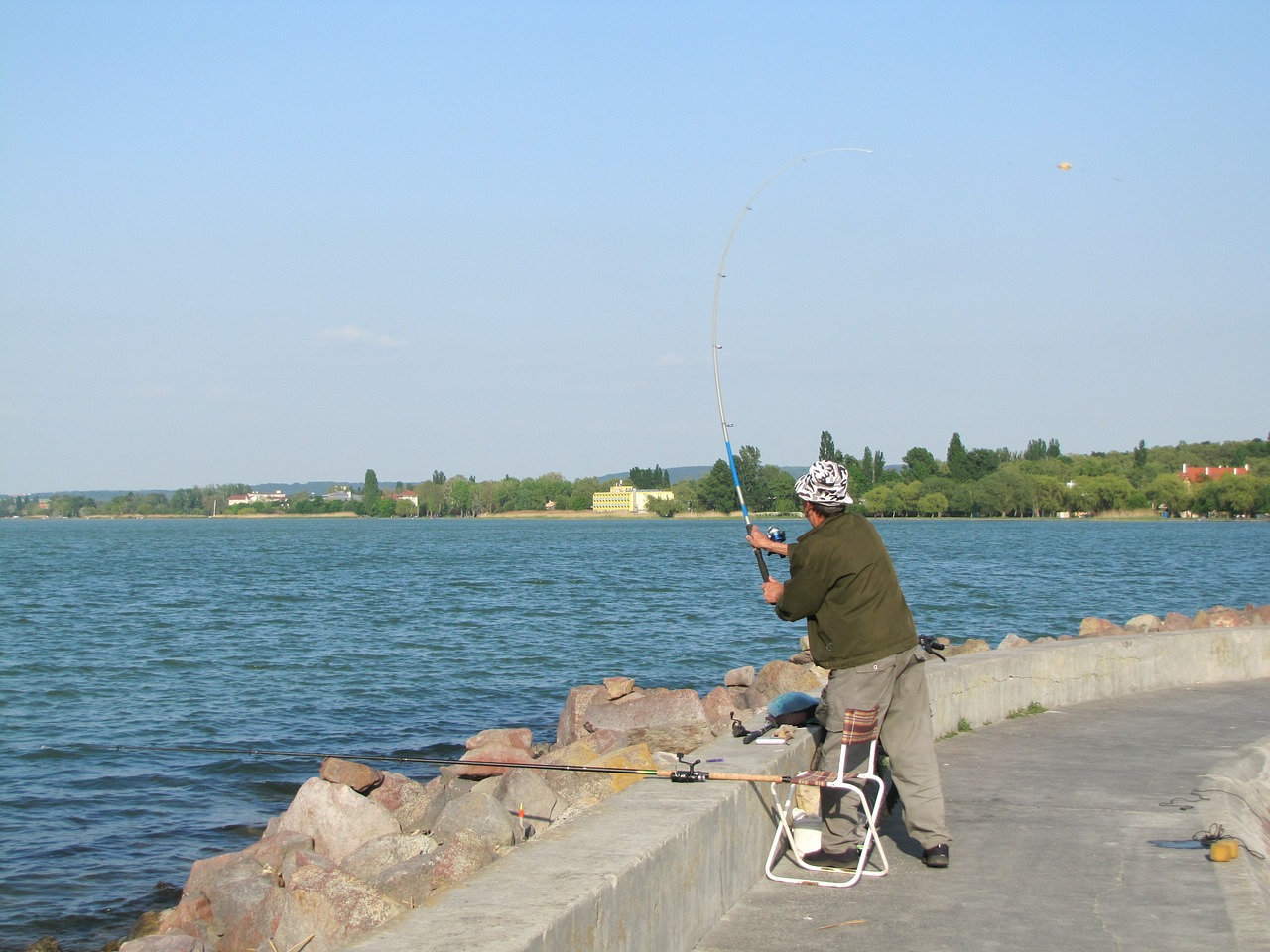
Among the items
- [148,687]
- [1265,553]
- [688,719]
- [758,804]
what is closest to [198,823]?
[688,719]

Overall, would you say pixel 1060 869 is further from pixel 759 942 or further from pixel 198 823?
pixel 198 823

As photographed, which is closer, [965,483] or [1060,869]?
[1060,869]

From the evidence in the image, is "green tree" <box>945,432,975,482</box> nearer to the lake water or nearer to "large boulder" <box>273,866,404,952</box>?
the lake water

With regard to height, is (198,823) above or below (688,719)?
below

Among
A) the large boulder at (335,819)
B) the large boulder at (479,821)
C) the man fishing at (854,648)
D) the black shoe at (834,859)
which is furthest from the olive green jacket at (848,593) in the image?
the large boulder at (335,819)

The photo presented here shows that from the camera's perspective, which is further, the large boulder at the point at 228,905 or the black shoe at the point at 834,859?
the large boulder at the point at 228,905

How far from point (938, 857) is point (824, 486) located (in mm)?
1689

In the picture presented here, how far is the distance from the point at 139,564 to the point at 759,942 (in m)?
72.2

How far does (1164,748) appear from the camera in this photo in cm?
825

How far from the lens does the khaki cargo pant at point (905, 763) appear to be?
5570 millimetres

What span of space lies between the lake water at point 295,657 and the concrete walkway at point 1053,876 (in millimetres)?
6297

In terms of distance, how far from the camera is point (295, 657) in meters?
26.8

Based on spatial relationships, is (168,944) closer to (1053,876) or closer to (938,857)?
(938,857)

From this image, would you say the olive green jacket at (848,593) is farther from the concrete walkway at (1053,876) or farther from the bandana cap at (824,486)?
the concrete walkway at (1053,876)
